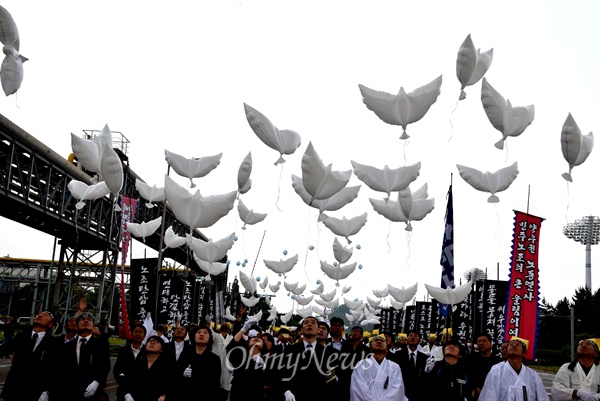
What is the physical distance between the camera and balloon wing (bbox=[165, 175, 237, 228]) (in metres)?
10.8

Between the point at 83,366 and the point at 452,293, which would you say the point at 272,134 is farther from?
the point at 452,293

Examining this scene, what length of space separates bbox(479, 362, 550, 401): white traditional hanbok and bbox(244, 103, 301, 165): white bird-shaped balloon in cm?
443

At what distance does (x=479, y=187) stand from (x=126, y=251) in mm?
10566

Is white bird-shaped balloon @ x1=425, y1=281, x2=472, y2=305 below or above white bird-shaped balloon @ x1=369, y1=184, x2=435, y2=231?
above

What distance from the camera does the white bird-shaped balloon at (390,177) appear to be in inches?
415

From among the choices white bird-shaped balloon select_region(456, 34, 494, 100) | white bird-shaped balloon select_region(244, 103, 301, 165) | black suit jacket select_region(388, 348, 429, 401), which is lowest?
black suit jacket select_region(388, 348, 429, 401)

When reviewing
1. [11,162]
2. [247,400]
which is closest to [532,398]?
[247,400]

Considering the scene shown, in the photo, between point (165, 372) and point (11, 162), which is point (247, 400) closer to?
point (165, 372)

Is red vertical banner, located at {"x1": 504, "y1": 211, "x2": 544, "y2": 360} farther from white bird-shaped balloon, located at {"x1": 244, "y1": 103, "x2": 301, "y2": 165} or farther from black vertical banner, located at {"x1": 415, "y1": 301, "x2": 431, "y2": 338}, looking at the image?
black vertical banner, located at {"x1": 415, "y1": 301, "x2": 431, "y2": 338}

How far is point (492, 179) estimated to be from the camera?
1075cm

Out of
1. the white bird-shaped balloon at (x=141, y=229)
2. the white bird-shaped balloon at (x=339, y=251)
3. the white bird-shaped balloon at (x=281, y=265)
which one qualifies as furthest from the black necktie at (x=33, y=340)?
the white bird-shaped balloon at (x=281, y=265)

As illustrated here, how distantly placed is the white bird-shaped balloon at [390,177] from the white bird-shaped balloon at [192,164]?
10.0 feet

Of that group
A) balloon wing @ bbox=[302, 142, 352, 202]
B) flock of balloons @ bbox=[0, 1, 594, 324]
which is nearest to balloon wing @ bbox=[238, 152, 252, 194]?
flock of balloons @ bbox=[0, 1, 594, 324]

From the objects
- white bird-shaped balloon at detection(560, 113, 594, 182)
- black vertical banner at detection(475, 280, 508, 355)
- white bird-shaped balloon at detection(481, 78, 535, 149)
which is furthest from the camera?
black vertical banner at detection(475, 280, 508, 355)
